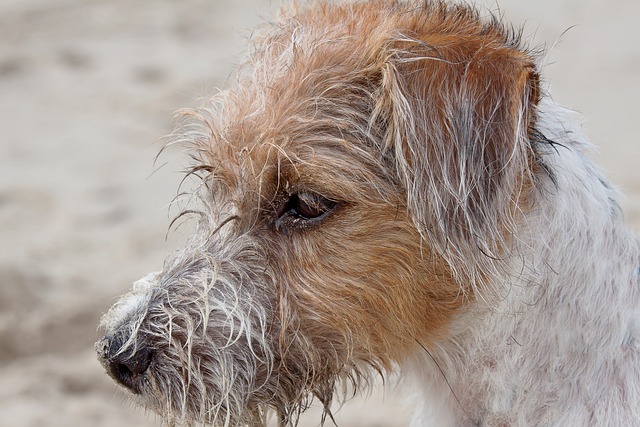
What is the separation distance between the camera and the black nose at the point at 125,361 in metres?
3.06

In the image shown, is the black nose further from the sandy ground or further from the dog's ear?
the sandy ground

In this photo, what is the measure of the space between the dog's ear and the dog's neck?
0.51 ft

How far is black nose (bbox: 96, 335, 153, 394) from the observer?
3.06 meters

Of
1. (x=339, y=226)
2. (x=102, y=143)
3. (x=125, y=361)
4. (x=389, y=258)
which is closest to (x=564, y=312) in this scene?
(x=389, y=258)

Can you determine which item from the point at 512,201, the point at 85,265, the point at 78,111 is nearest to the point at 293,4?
the point at 512,201

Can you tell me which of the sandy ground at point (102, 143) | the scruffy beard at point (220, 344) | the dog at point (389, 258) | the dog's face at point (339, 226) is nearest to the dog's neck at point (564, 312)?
the dog at point (389, 258)

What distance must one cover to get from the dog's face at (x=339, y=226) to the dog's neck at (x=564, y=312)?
0.38 feet

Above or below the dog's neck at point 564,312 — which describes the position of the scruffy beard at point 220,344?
above

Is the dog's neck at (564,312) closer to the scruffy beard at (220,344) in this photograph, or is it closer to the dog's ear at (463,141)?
the dog's ear at (463,141)

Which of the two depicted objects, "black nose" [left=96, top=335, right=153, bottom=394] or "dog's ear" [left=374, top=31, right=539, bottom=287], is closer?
"dog's ear" [left=374, top=31, right=539, bottom=287]

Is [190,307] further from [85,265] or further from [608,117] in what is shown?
[608,117]

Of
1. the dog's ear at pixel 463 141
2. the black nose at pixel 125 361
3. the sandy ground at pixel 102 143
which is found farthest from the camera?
the sandy ground at pixel 102 143

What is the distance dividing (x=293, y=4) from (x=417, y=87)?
0.96 metres

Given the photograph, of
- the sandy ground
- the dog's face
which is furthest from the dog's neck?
the sandy ground
